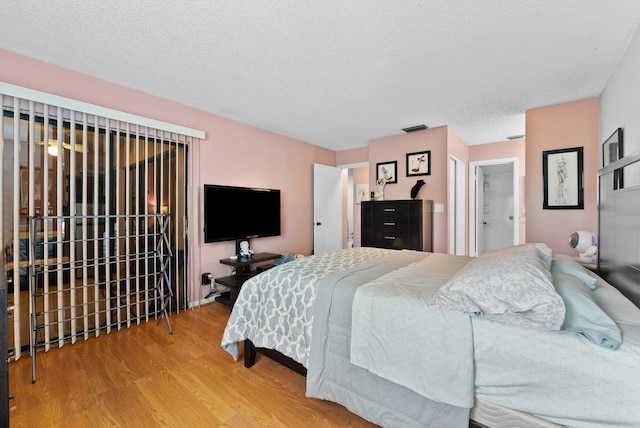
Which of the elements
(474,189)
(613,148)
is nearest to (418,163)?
(474,189)

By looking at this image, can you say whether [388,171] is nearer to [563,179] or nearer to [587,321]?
[563,179]

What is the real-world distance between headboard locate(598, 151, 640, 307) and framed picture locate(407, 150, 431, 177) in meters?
2.31

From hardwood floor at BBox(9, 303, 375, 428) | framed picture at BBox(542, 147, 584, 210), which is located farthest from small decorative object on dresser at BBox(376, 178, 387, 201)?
hardwood floor at BBox(9, 303, 375, 428)

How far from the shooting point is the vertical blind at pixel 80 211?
7.06 ft

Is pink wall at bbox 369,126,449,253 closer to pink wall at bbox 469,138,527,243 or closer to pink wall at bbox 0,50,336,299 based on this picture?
pink wall at bbox 0,50,336,299

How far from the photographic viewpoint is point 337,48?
208 cm

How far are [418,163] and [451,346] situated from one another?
11.3 ft

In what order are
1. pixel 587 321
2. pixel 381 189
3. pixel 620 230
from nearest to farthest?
pixel 587 321, pixel 620 230, pixel 381 189

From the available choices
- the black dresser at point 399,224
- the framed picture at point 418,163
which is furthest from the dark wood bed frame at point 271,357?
the framed picture at point 418,163

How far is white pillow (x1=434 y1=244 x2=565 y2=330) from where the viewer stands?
1.07 metres

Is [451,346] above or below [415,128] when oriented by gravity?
below

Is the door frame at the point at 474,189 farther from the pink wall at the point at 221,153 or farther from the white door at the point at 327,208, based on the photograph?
the pink wall at the point at 221,153

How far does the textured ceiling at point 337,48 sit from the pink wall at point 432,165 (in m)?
0.84

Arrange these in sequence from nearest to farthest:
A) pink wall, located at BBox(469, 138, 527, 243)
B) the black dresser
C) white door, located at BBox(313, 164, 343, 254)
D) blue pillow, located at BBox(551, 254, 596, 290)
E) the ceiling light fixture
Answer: blue pillow, located at BBox(551, 254, 596, 290) → the black dresser → the ceiling light fixture → pink wall, located at BBox(469, 138, 527, 243) → white door, located at BBox(313, 164, 343, 254)
